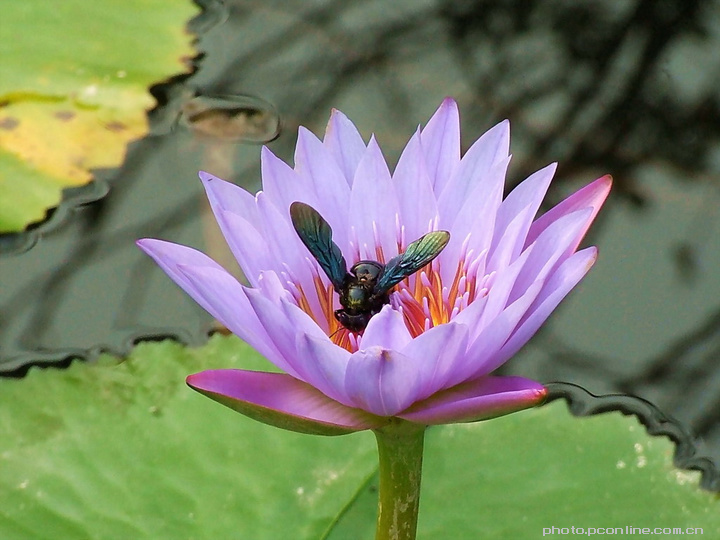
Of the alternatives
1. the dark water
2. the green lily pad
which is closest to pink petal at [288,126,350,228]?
the green lily pad

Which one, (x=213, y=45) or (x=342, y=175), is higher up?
(x=342, y=175)

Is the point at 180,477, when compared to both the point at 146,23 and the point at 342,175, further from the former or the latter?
the point at 146,23

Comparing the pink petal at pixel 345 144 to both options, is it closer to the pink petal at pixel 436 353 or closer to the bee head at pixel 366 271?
the bee head at pixel 366 271

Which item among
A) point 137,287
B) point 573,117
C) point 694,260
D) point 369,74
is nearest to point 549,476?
point 694,260

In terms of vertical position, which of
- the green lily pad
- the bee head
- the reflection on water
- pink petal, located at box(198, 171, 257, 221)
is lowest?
the green lily pad

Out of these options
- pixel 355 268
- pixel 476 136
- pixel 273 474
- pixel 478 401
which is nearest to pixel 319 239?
pixel 355 268

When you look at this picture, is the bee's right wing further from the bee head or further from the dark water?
the dark water

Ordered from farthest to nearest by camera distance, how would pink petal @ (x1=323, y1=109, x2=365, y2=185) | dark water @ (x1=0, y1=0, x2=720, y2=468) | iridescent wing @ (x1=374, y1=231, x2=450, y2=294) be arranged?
dark water @ (x1=0, y1=0, x2=720, y2=468) < pink petal @ (x1=323, y1=109, x2=365, y2=185) < iridescent wing @ (x1=374, y1=231, x2=450, y2=294)

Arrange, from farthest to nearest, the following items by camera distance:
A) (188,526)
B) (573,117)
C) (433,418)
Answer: (573,117) < (188,526) < (433,418)
